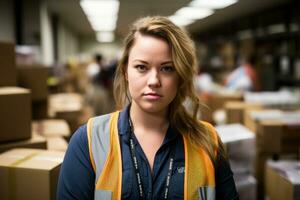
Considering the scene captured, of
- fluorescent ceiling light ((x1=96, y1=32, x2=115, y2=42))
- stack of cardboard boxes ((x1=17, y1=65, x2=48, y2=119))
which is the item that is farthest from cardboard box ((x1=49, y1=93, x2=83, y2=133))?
fluorescent ceiling light ((x1=96, y1=32, x2=115, y2=42))

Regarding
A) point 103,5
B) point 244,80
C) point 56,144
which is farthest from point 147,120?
point 103,5

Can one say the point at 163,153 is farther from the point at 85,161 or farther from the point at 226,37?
the point at 226,37

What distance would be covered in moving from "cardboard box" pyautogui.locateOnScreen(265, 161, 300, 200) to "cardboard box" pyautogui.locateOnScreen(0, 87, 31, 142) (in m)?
1.56

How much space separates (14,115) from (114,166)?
3.58ft

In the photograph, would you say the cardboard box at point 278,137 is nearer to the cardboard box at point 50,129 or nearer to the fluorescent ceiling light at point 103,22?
the cardboard box at point 50,129

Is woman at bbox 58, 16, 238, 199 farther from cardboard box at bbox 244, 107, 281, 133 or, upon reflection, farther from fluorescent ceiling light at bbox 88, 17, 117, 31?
fluorescent ceiling light at bbox 88, 17, 117, 31

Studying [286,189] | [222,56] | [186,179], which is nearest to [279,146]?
[286,189]

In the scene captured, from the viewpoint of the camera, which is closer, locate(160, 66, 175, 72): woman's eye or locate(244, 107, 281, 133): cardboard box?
locate(160, 66, 175, 72): woman's eye

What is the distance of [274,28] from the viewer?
6.97 meters

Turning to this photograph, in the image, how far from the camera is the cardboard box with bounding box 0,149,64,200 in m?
1.58

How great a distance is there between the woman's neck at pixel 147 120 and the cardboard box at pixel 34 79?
1867mm

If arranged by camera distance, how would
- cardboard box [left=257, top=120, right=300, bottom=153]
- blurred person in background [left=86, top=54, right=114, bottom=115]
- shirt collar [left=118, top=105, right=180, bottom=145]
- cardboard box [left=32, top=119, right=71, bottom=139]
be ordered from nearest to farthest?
shirt collar [left=118, top=105, right=180, bottom=145] → cardboard box [left=32, top=119, right=71, bottom=139] → cardboard box [left=257, top=120, right=300, bottom=153] → blurred person in background [left=86, top=54, right=114, bottom=115]

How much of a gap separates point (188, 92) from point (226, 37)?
919cm

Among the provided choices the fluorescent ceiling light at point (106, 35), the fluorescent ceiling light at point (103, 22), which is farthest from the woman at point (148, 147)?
the fluorescent ceiling light at point (106, 35)
